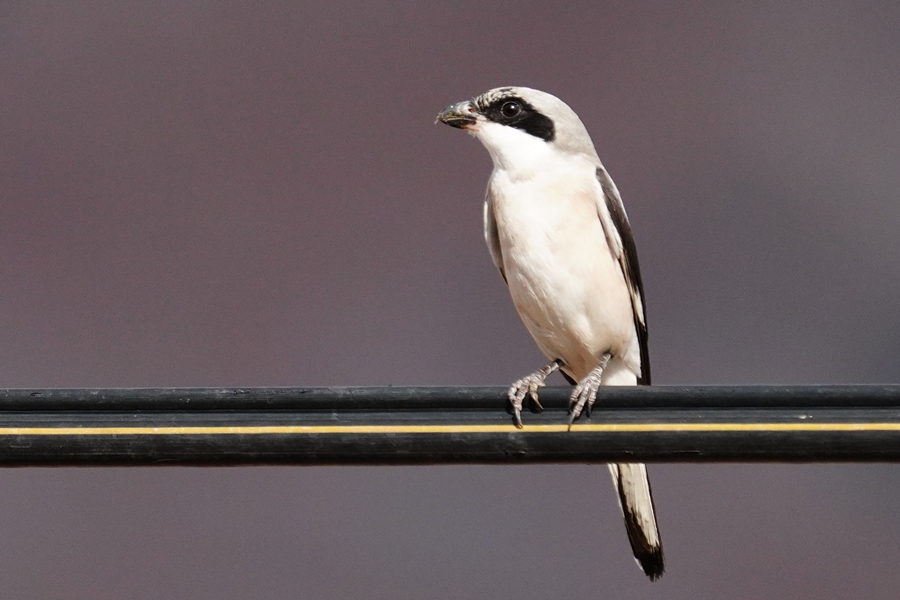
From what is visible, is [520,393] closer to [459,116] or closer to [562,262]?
[562,262]

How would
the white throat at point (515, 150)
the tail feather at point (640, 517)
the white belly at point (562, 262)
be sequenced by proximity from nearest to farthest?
the tail feather at point (640, 517) < the white belly at point (562, 262) < the white throat at point (515, 150)

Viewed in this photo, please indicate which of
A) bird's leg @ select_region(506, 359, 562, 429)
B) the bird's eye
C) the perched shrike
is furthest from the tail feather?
the bird's eye

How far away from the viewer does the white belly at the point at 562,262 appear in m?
3.98

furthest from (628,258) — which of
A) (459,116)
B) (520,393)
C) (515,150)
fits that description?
(520,393)

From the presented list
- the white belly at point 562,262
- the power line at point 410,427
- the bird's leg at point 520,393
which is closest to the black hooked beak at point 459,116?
the white belly at point 562,262

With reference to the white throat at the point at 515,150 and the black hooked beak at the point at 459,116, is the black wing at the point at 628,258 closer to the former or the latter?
the white throat at the point at 515,150

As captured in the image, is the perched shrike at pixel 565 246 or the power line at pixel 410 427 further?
the perched shrike at pixel 565 246

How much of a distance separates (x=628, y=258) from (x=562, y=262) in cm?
36

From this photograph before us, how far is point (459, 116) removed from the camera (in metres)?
4.37

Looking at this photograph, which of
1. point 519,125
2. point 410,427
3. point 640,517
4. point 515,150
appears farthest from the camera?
point 519,125

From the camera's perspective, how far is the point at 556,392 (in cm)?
273

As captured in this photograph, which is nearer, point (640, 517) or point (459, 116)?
point (640, 517)

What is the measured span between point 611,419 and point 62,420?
1.19 metres

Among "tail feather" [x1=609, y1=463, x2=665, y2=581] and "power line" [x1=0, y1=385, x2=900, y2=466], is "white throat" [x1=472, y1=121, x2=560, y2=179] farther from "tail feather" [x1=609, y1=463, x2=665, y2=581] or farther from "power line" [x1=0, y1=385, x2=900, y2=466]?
"power line" [x1=0, y1=385, x2=900, y2=466]
